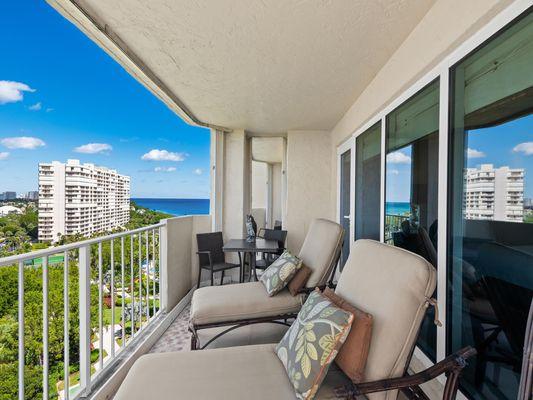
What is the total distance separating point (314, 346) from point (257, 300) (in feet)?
3.41

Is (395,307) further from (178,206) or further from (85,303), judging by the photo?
(178,206)

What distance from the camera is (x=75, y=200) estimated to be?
17.3 feet

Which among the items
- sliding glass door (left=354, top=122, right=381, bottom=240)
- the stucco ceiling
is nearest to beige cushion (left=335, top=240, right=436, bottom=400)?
sliding glass door (left=354, top=122, right=381, bottom=240)

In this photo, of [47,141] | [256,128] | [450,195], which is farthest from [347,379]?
[47,141]

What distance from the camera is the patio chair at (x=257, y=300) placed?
2.08 metres

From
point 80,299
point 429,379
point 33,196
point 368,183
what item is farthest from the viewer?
point 33,196

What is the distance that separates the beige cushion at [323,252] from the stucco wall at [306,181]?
197 centimetres

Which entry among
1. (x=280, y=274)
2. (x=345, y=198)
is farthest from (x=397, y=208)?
(x=345, y=198)

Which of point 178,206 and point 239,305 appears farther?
point 178,206

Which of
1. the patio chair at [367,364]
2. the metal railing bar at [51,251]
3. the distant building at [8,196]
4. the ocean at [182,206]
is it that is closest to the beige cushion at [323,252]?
the patio chair at [367,364]

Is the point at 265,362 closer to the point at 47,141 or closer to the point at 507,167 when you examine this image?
the point at 507,167

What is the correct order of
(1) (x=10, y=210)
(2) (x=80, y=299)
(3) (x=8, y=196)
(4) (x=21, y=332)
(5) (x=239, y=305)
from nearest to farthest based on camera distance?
(4) (x=21, y=332) < (2) (x=80, y=299) < (5) (x=239, y=305) < (1) (x=10, y=210) < (3) (x=8, y=196)

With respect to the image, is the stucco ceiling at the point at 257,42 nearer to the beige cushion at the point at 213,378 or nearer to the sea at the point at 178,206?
the beige cushion at the point at 213,378

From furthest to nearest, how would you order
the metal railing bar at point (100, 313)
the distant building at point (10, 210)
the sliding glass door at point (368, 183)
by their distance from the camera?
the distant building at point (10, 210)
the sliding glass door at point (368, 183)
the metal railing bar at point (100, 313)
